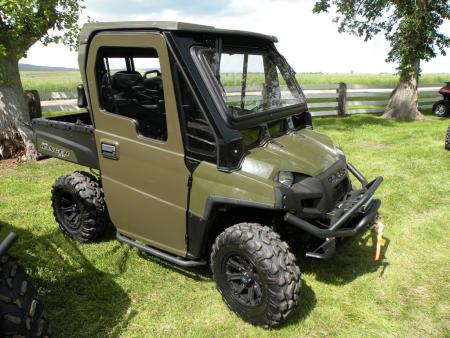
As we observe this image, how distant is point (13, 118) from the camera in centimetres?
750

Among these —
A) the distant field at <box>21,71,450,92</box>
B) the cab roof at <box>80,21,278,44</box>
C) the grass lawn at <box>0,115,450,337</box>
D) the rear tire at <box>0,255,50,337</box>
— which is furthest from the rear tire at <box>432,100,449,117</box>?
the rear tire at <box>0,255,50,337</box>

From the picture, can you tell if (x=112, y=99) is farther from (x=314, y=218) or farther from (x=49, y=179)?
(x=49, y=179)

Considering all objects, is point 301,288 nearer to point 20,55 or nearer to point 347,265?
point 347,265

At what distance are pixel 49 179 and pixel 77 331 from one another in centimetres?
421

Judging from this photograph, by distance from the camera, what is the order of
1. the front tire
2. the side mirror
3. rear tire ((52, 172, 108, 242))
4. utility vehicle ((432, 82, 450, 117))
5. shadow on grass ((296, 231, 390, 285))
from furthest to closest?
utility vehicle ((432, 82, 450, 117)) → rear tire ((52, 172, 108, 242)) → the side mirror → shadow on grass ((296, 231, 390, 285)) → the front tire

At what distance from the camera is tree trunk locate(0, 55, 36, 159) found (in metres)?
7.34

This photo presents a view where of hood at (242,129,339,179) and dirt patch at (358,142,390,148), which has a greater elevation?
hood at (242,129,339,179)

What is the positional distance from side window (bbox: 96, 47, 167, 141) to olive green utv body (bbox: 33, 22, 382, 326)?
1 centimetres

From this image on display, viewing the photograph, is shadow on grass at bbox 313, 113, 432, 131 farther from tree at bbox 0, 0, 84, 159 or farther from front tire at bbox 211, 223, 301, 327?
front tire at bbox 211, 223, 301, 327

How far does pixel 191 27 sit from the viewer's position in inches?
122

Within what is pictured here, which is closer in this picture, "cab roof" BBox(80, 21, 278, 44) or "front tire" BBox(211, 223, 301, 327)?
"front tire" BBox(211, 223, 301, 327)

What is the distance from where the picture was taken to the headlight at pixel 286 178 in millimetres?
3066

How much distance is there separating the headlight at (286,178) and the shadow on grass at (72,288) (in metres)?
1.61

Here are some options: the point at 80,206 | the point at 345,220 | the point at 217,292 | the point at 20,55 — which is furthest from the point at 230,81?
the point at 20,55
